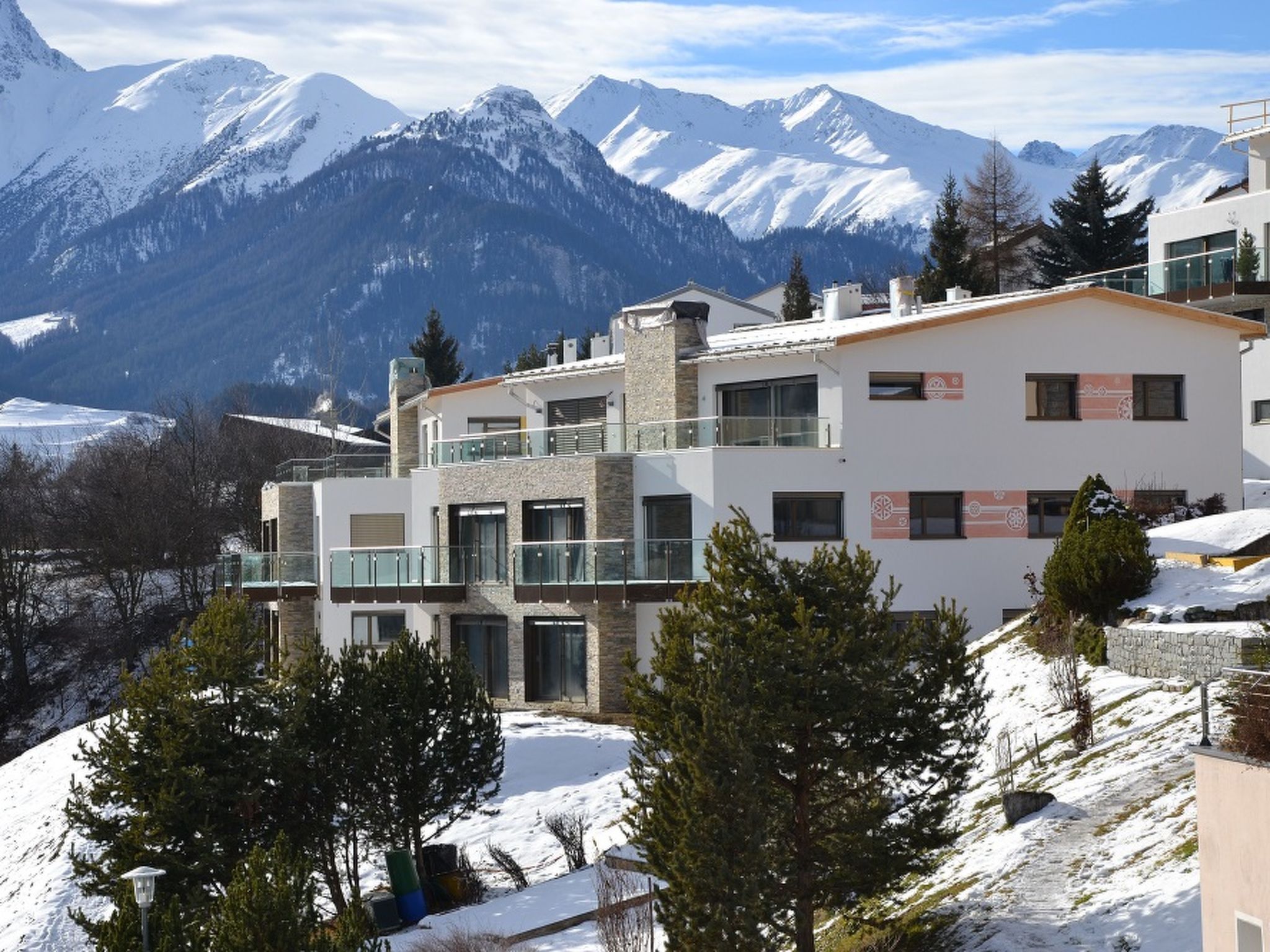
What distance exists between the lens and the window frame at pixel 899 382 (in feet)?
119

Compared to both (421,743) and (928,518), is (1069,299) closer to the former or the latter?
(928,518)

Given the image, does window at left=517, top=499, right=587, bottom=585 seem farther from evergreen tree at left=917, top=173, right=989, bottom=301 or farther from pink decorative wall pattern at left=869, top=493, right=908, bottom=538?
evergreen tree at left=917, top=173, right=989, bottom=301

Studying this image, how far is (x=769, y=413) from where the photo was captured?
37.8 m

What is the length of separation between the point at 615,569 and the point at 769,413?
5.03 m

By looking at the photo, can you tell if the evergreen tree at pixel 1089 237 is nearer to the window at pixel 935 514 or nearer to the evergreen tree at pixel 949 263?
the evergreen tree at pixel 949 263

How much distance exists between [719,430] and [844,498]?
9.55 feet

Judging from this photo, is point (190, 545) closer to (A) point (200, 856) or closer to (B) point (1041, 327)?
(B) point (1041, 327)

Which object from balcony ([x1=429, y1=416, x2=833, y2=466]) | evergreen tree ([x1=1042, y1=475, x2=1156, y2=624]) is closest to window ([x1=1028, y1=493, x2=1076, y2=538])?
Answer: balcony ([x1=429, y1=416, x2=833, y2=466])

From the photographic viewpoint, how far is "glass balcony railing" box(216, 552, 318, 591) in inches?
1914

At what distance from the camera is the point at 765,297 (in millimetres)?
86125

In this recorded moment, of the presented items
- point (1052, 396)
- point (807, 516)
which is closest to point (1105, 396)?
point (1052, 396)

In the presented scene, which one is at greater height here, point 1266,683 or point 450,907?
point 1266,683

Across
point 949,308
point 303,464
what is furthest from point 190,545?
point 949,308

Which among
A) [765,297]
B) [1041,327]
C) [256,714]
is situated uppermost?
[765,297]
